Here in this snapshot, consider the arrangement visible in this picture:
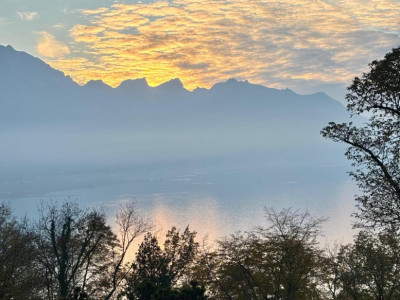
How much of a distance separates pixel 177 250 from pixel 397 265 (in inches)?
699

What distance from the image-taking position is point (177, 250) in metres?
33.2

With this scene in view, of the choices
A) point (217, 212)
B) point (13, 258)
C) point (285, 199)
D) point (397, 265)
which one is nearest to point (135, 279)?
point (13, 258)

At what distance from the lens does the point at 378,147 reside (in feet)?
48.7

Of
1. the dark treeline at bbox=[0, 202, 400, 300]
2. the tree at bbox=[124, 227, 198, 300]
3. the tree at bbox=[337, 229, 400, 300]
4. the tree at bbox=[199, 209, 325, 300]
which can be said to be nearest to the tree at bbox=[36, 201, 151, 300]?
the dark treeline at bbox=[0, 202, 400, 300]

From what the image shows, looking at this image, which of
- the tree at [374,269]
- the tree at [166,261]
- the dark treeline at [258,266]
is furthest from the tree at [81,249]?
the tree at [374,269]

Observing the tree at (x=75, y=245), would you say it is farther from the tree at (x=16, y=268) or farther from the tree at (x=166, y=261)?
the tree at (x=166, y=261)

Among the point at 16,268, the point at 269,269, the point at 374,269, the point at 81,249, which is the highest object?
the point at 81,249

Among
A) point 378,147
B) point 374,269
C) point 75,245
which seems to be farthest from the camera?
point 75,245

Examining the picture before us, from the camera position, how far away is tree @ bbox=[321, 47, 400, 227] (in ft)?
46.4

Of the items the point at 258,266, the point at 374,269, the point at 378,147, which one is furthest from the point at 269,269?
the point at 378,147

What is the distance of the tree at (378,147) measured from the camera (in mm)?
14141

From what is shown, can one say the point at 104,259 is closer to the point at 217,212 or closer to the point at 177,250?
the point at 177,250

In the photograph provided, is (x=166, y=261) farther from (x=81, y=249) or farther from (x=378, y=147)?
(x=378, y=147)

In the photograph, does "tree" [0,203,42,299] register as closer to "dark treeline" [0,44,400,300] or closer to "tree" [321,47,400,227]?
"dark treeline" [0,44,400,300]
